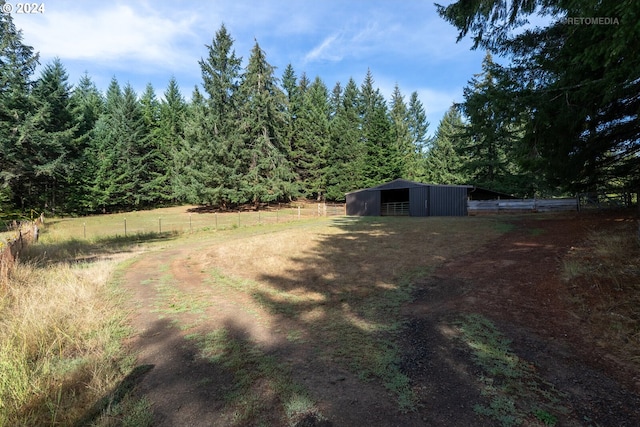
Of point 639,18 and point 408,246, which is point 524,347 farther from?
point 408,246

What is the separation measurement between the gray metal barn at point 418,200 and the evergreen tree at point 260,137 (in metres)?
9.91

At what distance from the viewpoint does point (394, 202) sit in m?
A: 32.3

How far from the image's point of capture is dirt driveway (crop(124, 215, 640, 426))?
9.28 feet

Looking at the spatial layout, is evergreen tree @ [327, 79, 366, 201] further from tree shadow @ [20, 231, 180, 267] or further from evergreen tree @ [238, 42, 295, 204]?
tree shadow @ [20, 231, 180, 267]

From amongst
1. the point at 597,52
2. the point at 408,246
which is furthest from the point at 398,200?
the point at 597,52

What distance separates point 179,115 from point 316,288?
44.9 metres

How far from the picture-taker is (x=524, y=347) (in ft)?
13.1

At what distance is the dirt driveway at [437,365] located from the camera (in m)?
2.83

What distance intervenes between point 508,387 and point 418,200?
82.1 ft

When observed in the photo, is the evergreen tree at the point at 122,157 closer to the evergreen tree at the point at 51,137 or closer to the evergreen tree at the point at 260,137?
the evergreen tree at the point at 51,137

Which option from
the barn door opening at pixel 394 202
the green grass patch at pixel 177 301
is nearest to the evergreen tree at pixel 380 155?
the barn door opening at pixel 394 202

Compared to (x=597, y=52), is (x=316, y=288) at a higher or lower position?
lower

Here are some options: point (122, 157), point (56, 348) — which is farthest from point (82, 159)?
point (56, 348)

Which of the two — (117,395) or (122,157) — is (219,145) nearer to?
(122,157)
